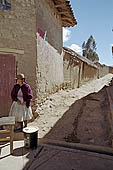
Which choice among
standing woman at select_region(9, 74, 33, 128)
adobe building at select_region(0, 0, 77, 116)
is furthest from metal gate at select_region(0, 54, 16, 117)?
standing woman at select_region(9, 74, 33, 128)

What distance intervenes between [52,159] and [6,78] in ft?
A: 9.85

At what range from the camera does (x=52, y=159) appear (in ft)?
9.34

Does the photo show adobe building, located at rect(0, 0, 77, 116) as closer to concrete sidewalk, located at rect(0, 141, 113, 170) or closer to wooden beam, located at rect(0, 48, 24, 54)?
wooden beam, located at rect(0, 48, 24, 54)

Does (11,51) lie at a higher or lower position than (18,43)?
lower

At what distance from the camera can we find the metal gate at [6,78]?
4641 mm

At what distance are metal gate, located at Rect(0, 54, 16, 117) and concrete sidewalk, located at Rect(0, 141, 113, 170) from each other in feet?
5.50

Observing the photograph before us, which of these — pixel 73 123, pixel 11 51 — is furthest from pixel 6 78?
pixel 73 123

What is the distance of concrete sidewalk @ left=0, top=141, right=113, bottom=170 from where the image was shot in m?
2.62

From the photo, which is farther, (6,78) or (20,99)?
(6,78)

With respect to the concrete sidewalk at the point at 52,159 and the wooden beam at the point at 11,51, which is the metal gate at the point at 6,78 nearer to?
the wooden beam at the point at 11,51

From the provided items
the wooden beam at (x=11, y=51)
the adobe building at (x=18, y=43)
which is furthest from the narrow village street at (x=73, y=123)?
the wooden beam at (x=11, y=51)

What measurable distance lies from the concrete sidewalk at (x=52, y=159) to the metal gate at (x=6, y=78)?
5.50ft

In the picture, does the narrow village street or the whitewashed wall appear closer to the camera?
the narrow village street

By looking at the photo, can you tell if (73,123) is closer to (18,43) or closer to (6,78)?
(6,78)
